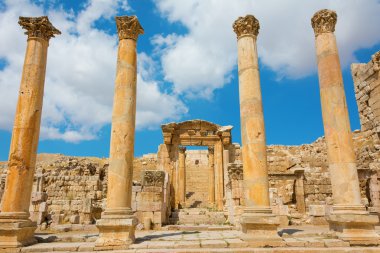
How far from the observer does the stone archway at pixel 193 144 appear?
2067 centimetres

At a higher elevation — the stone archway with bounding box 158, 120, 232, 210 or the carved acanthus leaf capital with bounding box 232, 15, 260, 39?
the carved acanthus leaf capital with bounding box 232, 15, 260, 39

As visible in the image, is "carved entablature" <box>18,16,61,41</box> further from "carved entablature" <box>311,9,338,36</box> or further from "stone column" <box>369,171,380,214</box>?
"stone column" <box>369,171,380,214</box>

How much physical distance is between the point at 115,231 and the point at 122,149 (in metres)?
2.58

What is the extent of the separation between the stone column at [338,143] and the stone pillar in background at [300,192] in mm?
8005

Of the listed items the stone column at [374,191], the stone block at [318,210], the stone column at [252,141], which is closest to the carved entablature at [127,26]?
the stone column at [252,141]

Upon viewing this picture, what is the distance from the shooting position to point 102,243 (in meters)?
8.38

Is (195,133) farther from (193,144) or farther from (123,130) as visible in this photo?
(123,130)

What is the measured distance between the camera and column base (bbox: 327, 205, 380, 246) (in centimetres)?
853

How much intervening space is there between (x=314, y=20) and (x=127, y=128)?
8344mm

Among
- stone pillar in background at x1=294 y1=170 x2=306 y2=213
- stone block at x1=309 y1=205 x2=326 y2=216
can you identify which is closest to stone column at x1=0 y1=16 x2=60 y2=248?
stone block at x1=309 y1=205 x2=326 y2=216

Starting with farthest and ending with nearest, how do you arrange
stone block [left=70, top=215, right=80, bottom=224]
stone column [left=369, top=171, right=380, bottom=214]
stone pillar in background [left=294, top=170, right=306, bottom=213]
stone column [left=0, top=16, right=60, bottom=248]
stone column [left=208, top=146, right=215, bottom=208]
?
1. stone column [left=208, top=146, right=215, bottom=208]
2. stone pillar in background [left=294, top=170, right=306, bottom=213]
3. stone block [left=70, top=215, right=80, bottom=224]
4. stone column [left=369, top=171, right=380, bottom=214]
5. stone column [left=0, top=16, right=60, bottom=248]

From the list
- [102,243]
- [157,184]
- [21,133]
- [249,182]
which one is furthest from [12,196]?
[249,182]

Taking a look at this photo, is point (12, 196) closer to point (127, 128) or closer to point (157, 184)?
point (127, 128)

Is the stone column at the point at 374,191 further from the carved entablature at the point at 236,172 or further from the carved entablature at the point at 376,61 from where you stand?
the carved entablature at the point at 236,172
